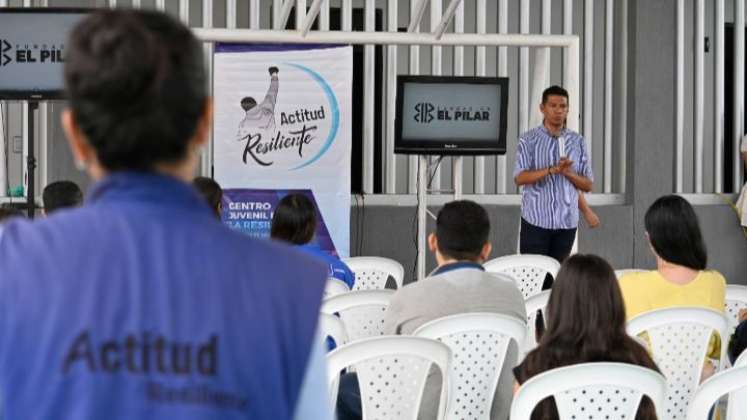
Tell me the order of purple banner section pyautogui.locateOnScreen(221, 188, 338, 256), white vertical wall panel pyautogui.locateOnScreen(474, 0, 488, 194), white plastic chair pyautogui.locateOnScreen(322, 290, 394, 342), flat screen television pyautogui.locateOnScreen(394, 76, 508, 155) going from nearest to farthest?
1. white plastic chair pyautogui.locateOnScreen(322, 290, 394, 342)
2. flat screen television pyautogui.locateOnScreen(394, 76, 508, 155)
3. purple banner section pyautogui.locateOnScreen(221, 188, 338, 256)
4. white vertical wall panel pyautogui.locateOnScreen(474, 0, 488, 194)

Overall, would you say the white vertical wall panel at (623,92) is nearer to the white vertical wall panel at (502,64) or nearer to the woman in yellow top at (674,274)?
the white vertical wall panel at (502,64)

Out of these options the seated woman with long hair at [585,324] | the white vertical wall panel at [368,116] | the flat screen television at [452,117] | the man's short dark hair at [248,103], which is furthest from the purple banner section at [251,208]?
the seated woman with long hair at [585,324]

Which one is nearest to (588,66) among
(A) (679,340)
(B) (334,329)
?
(A) (679,340)

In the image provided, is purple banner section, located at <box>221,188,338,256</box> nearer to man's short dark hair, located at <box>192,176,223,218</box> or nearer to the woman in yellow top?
man's short dark hair, located at <box>192,176,223,218</box>

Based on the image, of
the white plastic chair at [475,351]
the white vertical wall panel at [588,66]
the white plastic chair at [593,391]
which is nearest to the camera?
the white plastic chair at [593,391]

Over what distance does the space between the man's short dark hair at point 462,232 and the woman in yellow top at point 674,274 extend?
0.54 meters

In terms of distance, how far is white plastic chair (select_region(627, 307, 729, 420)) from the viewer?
4.12 meters

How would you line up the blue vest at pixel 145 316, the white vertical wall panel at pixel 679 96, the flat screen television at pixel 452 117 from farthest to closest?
the white vertical wall panel at pixel 679 96 → the flat screen television at pixel 452 117 → the blue vest at pixel 145 316

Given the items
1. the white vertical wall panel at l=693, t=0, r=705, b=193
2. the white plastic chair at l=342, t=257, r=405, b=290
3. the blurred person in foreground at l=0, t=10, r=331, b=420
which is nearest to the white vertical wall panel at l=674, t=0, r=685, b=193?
the white vertical wall panel at l=693, t=0, r=705, b=193

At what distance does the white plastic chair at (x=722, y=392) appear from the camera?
10.5 feet

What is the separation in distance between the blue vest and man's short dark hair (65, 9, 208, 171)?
0.04 metres

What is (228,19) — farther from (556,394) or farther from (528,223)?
(556,394)

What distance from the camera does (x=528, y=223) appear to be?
27.0 ft

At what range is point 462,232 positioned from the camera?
435 centimetres
